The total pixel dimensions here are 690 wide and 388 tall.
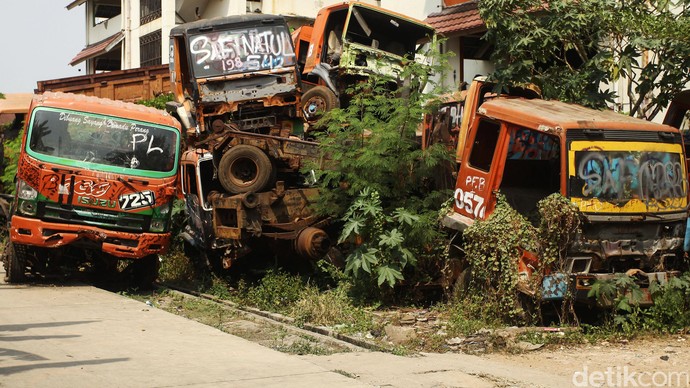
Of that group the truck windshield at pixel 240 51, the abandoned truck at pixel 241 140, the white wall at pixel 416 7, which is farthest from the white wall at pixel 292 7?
the truck windshield at pixel 240 51

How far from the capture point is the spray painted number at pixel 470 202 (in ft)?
35.7

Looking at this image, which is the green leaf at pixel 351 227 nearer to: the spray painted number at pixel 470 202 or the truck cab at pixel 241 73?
the spray painted number at pixel 470 202

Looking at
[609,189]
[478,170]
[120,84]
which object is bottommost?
[609,189]

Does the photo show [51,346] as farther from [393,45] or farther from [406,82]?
[393,45]

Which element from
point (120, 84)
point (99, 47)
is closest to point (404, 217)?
point (120, 84)

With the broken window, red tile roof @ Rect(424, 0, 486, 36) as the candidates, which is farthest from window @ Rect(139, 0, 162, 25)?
the broken window

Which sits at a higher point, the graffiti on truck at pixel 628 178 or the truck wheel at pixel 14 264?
the graffiti on truck at pixel 628 178

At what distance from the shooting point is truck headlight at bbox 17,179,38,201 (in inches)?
A: 496

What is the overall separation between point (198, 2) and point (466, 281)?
2391 centimetres

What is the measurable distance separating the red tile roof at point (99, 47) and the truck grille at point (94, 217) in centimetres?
2552

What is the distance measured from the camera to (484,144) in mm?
11203

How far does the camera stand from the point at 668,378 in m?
7.97

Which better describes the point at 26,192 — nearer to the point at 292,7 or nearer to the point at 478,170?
the point at 478,170

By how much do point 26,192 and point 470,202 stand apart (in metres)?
6.20
